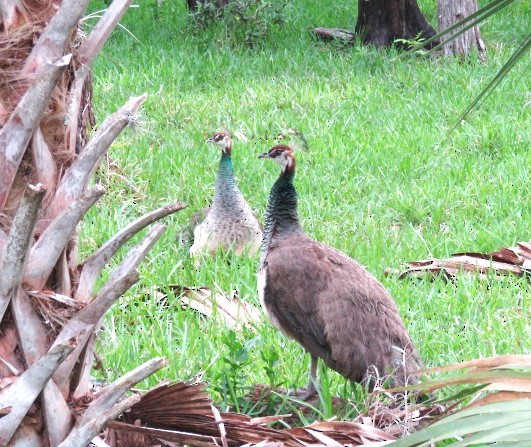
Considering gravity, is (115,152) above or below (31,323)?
below

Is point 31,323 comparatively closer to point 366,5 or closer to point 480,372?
point 480,372

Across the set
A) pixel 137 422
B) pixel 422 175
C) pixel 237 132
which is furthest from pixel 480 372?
pixel 237 132

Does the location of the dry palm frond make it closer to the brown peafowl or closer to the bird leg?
the brown peafowl

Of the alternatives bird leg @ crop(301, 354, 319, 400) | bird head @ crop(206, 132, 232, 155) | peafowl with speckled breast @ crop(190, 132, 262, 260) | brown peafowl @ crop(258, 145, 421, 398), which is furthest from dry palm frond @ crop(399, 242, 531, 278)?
bird head @ crop(206, 132, 232, 155)

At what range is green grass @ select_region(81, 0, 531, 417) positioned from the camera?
172 inches

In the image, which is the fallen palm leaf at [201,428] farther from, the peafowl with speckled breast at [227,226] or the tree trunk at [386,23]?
the tree trunk at [386,23]

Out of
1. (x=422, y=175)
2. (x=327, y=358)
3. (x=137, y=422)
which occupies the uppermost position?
(x=137, y=422)

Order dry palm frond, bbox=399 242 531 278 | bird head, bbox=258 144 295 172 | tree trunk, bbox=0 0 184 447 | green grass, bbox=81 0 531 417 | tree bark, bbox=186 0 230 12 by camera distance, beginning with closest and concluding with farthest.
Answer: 1. tree trunk, bbox=0 0 184 447
2. green grass, bbox=81 0 531 417
3. bird head, bbox=258 144 295 172
4. dry palm frond, bbox=399 242 531 278
5. tree bark, bbox=186 0 230 12

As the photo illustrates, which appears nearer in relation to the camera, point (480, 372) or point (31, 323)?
point (480, 372)

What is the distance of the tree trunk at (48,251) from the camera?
6.41ft

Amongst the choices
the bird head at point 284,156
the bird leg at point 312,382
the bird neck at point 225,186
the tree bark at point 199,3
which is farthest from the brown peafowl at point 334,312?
the tree bark at point 199,3

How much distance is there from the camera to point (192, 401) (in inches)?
95.4

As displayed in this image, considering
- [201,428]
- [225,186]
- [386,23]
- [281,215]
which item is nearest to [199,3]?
[386,23]

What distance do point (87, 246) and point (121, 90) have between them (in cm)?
330
